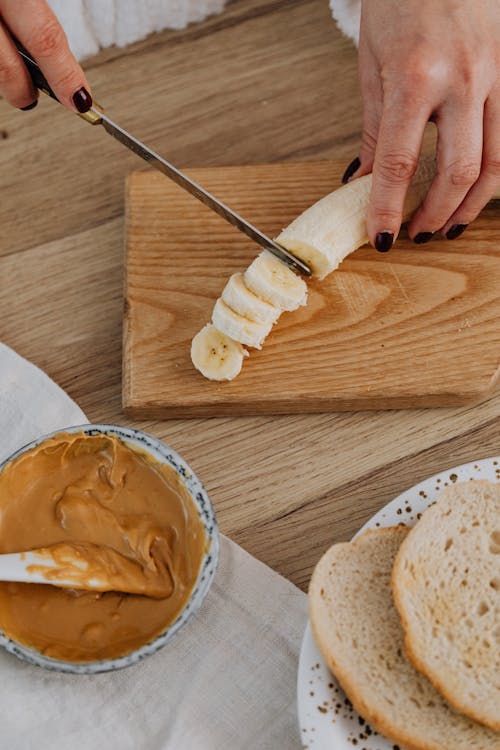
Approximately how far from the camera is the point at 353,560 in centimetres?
137

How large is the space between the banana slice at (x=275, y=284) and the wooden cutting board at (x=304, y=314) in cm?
7

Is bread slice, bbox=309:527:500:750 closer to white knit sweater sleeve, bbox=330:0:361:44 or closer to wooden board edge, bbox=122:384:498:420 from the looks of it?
wooden board edge, bbox=122:384:498:420

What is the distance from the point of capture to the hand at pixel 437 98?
5.34ft

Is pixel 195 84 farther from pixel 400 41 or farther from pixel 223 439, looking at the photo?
pixel 223 439

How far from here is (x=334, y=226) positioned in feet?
5.65

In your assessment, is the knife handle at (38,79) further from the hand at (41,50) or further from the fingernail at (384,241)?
the fingernail at (384,241)

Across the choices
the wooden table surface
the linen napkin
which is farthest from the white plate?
the wooden table surface

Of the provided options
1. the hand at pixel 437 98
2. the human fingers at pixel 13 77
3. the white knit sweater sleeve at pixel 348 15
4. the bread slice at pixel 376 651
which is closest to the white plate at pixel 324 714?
the bread slice at pixel 376 651

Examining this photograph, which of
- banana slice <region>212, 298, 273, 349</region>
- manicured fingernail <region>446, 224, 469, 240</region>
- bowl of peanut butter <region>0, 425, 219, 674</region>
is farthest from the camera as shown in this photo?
manicured fingernail <region>446, 224, 469, 240</region>

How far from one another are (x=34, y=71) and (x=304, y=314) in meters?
0.68

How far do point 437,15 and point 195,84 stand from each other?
68 cm

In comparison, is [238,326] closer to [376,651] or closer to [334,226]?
[334,226]

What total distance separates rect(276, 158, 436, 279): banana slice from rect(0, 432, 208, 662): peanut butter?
1.79ft

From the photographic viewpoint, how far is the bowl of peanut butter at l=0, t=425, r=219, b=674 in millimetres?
1340
